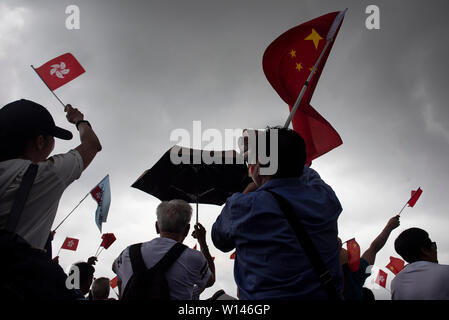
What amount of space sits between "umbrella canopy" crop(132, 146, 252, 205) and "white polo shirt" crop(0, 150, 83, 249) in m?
4.19

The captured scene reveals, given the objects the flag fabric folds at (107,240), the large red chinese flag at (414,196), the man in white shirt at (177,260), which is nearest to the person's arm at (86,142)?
the man in white shirt at (177,260)

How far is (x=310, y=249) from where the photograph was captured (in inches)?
64.1

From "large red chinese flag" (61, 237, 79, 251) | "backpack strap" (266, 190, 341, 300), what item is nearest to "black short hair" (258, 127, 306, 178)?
"backpack strap" (266, 190, 341, 300)

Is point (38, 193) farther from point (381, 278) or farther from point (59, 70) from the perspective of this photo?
point (381, 278)

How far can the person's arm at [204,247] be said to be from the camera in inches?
128

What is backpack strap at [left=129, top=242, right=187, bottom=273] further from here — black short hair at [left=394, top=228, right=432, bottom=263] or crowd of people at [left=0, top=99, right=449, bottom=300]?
black short hair at [left=394, top=228, right=432, bottom=263]

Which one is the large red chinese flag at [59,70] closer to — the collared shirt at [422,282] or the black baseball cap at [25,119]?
the black baseball cap at [25,119]

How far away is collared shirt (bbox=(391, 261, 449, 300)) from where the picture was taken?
2.97m

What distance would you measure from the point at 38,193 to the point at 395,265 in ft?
42.8

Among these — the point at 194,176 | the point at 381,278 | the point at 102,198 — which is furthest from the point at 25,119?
the point at 381,278

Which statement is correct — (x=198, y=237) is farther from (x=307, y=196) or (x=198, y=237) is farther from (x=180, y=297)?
(x=307, y=196)

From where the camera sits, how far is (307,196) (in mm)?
1851

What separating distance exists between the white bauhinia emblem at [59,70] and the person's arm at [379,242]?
398cm
